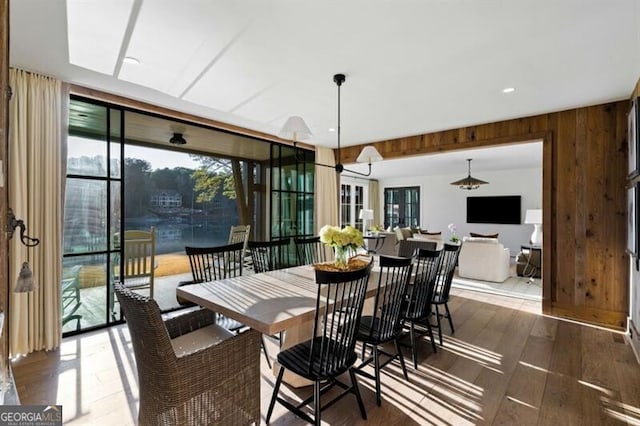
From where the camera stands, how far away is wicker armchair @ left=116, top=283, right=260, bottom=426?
136cm

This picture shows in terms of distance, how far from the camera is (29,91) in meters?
2.68

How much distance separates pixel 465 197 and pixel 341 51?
867 centimetres

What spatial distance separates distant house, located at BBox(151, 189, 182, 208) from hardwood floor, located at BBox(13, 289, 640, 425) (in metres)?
2.13

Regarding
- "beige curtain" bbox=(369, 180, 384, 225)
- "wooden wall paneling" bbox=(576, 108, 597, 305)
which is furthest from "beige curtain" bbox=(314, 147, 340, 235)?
"beige curtain" bbox=(369, 180, 384, 225)

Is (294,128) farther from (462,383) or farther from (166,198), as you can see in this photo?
(166,198)

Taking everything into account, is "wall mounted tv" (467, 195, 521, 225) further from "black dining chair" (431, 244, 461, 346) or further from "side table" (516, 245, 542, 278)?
"black dining chair" (431, 244, 461, 346)

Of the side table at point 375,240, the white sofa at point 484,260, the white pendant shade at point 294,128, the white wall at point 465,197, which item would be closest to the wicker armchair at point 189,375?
the white pendant shade at point 294,128

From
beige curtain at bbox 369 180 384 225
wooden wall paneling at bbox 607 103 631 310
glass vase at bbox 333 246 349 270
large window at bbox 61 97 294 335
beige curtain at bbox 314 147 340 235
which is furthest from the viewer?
beige curtain at bbox 369 180 384 225

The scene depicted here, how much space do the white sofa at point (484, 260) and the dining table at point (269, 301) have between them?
386cm

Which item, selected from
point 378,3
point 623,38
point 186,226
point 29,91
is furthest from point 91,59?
point 623,38

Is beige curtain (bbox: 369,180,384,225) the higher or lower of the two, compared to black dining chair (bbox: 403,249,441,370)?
higher

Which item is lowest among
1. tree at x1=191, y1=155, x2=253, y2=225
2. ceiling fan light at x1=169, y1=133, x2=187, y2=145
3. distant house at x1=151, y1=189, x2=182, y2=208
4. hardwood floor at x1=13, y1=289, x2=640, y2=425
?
hardwood floor at x1=13, y1=289, x2=640, y2=425

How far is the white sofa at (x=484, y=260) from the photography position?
5.47 meters

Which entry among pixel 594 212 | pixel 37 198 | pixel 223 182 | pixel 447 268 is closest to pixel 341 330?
pixel 447 268
